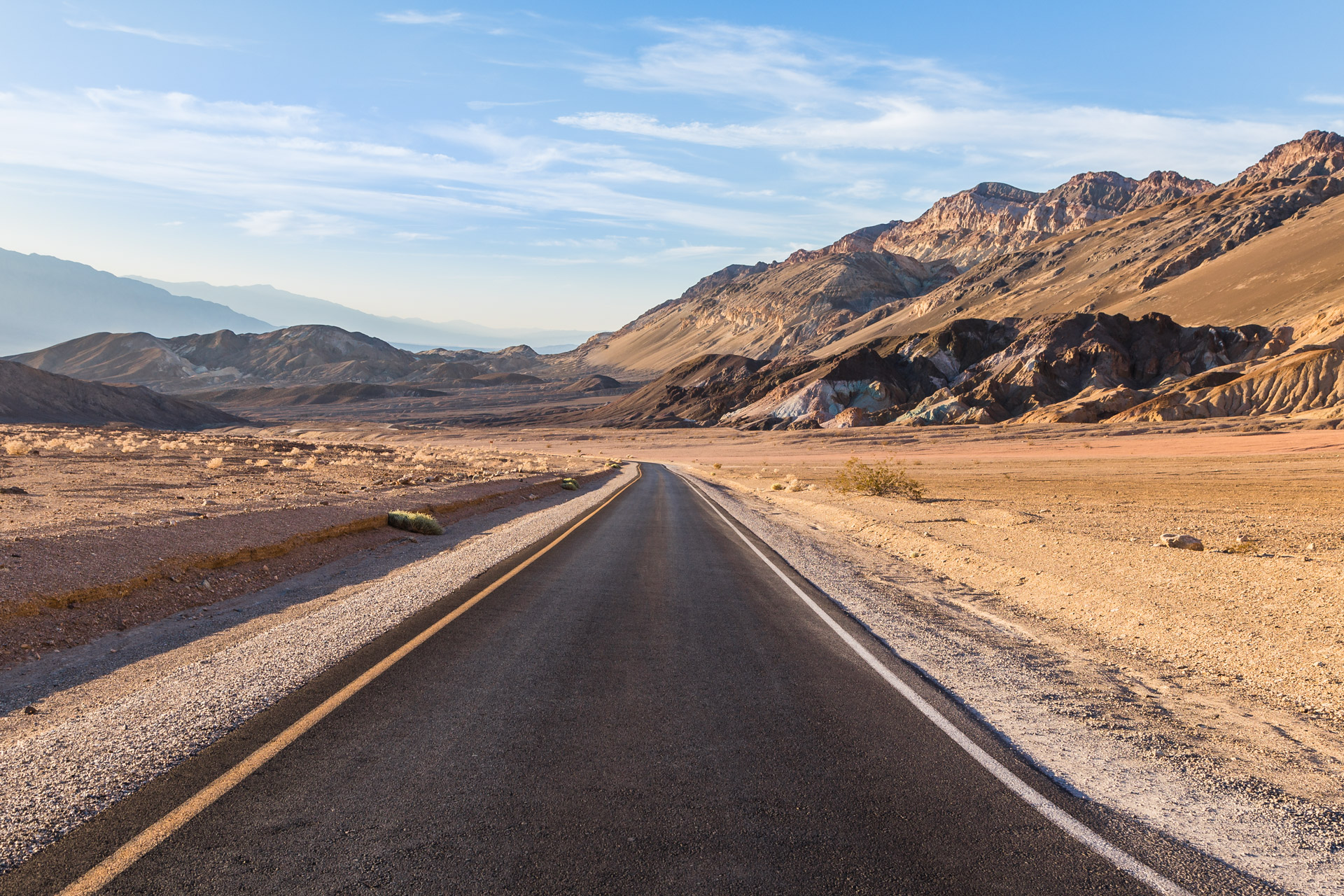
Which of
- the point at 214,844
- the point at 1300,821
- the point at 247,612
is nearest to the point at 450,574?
the point at 247,612

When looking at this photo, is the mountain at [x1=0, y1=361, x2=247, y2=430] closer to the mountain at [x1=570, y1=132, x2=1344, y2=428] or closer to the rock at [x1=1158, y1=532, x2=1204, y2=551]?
the mountain at [x1=570, y1=132, x2=1344, y2=428]

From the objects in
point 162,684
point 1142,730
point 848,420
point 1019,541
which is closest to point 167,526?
point 162,684

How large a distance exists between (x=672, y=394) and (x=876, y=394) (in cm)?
4844

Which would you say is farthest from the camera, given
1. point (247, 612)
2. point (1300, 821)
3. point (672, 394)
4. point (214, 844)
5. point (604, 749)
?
point (672, 394)

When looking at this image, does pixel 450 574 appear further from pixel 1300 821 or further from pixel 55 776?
pixel 1300 821

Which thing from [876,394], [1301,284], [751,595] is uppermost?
[1301,284]

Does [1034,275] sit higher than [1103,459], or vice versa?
[1034,275]

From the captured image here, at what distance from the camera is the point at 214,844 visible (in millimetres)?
3660

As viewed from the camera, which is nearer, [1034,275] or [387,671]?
[387,671]

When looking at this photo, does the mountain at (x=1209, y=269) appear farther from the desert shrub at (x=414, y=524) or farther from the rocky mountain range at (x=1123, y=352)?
the desert shrub at (x=414, y=524)

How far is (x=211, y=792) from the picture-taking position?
4.16 m

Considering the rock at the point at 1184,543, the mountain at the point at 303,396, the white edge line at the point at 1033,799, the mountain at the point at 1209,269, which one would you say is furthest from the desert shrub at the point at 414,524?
the mountain at the point at 303,396

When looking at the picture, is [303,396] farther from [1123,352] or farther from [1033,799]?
[1033,799]

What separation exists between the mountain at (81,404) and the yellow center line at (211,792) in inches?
4267
